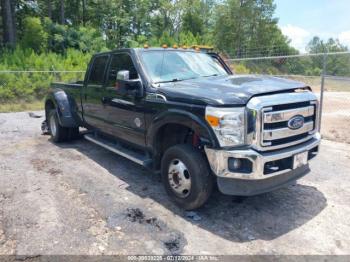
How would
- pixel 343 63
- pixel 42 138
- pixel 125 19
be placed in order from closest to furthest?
pixel 42 138 → pixel 343 63 → pixel 125 19

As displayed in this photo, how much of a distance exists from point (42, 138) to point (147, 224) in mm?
5152

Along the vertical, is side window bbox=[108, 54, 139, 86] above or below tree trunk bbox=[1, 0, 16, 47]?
below

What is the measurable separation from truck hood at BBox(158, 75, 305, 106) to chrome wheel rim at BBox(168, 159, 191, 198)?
766 mm

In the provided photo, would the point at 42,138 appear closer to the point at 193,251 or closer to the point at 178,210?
the point at 178,210

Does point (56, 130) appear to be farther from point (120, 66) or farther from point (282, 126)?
point (282, 126)

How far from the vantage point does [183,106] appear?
3.67m

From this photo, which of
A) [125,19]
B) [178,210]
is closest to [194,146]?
[178,210]

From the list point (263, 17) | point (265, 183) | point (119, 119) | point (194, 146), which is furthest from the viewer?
point (263, 17)

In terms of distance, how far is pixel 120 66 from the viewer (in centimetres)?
505

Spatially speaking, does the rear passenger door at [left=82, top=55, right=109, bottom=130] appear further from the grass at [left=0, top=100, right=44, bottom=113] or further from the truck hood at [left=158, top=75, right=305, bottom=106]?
the grass at [left=0, top=100, right=44, bottom=113]

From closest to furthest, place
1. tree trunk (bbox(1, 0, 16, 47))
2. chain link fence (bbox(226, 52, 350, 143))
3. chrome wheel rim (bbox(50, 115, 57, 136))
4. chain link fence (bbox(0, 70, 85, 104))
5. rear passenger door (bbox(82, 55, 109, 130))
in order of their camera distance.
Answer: rear passenger door (bbox(82, 55, 109, 130))
chrome wheel rim (bbox(50, 115, 57, 136))
chain link fence (bbox(226, 52, 350, 143))
chain link fence (bbox(0, 70, 85, 104))
tree trunk (bbox(1, 0, 16, 47))

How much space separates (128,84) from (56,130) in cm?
351

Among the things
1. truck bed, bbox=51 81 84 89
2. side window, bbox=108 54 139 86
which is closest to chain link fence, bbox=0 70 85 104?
truck bed, bbox=51 81 84 89

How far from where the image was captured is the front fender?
3416 millimetres
